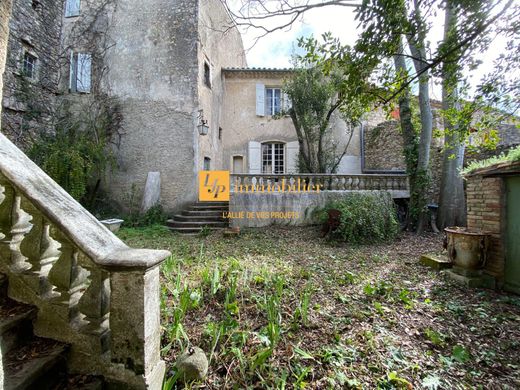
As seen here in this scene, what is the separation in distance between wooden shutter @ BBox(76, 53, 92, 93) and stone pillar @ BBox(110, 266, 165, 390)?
9856mm

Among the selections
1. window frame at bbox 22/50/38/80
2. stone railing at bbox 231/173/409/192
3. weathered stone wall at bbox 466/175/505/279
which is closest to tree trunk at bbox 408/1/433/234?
stone railing at bbox 231/173/409/192

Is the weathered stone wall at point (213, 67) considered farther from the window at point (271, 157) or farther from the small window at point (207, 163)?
the window at point (271, 157)

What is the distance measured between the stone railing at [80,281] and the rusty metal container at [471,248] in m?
4.08

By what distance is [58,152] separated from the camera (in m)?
6.69

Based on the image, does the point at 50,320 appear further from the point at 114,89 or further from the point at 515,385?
the point at 114,89

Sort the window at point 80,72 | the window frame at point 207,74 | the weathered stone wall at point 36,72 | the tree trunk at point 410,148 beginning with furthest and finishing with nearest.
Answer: the window frame at point 207,74
the window at point 80,72
the tree trunk at point 410,148
the weathered stone wall at point 36,72

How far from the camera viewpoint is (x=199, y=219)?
7484 millimetres

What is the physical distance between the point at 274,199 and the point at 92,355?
20.2ft

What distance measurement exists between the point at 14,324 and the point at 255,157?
993 cm

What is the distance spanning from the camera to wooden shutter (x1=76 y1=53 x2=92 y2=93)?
849 cm

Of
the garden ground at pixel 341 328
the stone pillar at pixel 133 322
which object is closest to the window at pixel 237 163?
the garden ground at pixel 341 328

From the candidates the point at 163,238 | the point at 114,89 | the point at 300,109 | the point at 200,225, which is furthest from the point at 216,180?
the point at 114,89

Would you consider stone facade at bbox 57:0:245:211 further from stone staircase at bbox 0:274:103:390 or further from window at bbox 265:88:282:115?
stone staircase at bbox 0:274:103:390

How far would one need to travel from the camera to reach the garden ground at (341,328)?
178 cm
